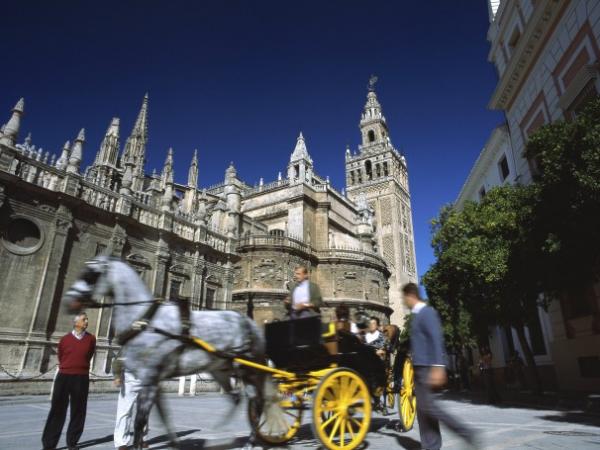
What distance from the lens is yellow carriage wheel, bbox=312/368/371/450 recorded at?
4.56m

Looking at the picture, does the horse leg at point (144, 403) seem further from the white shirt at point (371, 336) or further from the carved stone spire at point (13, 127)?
the carved stone spire at point (13, 127)

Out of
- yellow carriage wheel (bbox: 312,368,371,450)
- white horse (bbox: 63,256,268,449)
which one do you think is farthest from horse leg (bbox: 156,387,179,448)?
yellow carriage wheel (bbox: 312,368,371,450)

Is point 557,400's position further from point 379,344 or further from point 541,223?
point 379,344

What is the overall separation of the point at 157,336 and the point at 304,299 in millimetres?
2124

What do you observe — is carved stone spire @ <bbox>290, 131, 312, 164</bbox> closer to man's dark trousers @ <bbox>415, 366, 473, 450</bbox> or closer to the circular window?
the circular window

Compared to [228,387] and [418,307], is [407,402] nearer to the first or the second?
[418,307]

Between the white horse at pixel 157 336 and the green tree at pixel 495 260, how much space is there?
918cm

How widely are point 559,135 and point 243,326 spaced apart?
29.1 feet

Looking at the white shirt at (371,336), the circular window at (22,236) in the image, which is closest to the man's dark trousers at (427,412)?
the white shirt at (371,336)

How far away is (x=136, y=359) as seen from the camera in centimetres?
402

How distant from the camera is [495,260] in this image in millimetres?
11461

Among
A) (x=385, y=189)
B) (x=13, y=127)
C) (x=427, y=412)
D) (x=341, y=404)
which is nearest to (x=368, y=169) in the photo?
(x=385, y=189)

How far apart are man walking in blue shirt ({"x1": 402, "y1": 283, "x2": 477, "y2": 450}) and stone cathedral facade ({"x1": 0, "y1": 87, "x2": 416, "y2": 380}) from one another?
368cm

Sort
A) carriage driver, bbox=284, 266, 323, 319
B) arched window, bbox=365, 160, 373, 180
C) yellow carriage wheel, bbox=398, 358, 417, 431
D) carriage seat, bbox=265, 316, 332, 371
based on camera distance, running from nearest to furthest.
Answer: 1. carriage seat, bbox=265, 316, 332, 371
2. carriage driver, bbox=284, 266, 323, 319
3. yellow carriage wheel, bbox=398, 358, 417, 431
4. arched window, bbox=365, 160, 373, 180
